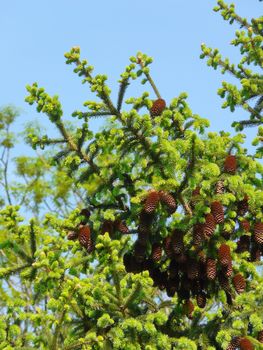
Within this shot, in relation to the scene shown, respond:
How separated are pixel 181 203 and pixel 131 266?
907mm

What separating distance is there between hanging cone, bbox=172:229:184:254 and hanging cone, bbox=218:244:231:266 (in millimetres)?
390

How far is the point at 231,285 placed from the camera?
6.07 m

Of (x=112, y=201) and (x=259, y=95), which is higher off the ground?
(x=259, y=95)

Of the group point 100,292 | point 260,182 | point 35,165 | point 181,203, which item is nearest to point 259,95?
point 260,182

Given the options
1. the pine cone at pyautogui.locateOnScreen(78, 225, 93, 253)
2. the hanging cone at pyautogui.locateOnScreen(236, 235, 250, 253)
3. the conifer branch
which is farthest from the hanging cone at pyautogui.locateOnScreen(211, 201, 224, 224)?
the conifer branch

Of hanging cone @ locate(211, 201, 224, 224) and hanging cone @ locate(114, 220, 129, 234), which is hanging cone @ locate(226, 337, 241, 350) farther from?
hanging cone @ locate(114, 220, 129, 234)

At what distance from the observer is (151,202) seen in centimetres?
519

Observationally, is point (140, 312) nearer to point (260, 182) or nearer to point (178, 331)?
point (178, 331)

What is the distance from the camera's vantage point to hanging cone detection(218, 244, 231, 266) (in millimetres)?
5216

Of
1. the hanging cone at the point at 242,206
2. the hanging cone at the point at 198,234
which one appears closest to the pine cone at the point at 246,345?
the hanging cone at the point at 198,234

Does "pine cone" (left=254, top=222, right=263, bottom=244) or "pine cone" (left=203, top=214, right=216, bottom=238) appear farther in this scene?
"pine cone" (left=254, top=222, right=263, bottom=244)

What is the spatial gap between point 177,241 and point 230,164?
101 cm

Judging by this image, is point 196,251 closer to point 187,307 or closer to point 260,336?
point 187,307

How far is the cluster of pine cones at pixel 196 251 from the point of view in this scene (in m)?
5.27
